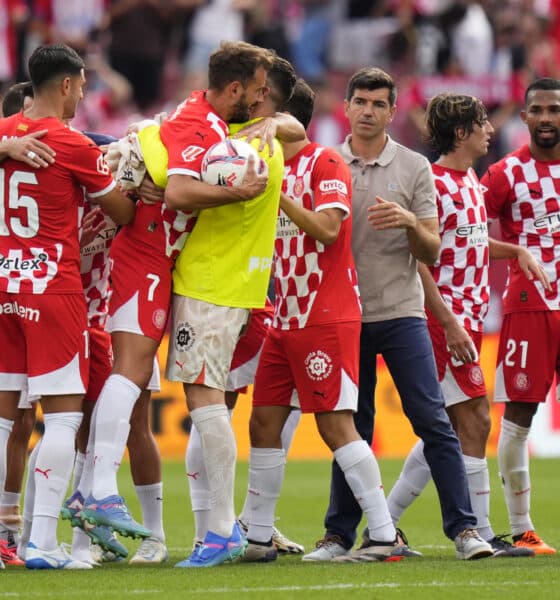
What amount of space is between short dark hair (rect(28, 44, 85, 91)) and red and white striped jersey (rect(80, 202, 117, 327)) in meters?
0.84

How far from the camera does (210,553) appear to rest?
6.62 m

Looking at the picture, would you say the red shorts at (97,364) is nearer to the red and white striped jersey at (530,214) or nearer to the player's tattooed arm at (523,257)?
the player's tattooed arm at (523,257)

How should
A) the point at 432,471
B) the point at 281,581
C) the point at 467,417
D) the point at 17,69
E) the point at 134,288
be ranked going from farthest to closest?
1. the point at 17,69
2. the point at 467,417
3. the point at 432,471
4. the point at 134,288
5. the point at 281,581

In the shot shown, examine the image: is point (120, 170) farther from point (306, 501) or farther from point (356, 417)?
point (306, 501)

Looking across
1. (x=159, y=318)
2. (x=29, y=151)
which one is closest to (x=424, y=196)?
(x=159, y=318)

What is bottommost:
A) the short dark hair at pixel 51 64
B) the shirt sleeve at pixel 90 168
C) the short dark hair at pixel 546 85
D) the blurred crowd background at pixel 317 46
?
the shirt sleeve at pixel 90 168

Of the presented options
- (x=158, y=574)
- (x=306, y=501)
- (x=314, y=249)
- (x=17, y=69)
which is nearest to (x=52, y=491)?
(x=158, y=574)

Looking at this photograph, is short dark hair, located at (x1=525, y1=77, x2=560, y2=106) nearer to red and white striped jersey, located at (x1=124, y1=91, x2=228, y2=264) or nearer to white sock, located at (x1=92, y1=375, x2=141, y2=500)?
red and white striped jersey, located at (x1=124, y1=91, x2=228, y2=264)

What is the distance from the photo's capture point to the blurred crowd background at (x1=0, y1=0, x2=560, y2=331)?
18828mm

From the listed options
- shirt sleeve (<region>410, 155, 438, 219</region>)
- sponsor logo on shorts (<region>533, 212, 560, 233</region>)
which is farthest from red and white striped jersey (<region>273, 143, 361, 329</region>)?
sponsor logo on shorts (<region>533, 212, 560, 233</region>)

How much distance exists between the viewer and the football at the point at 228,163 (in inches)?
254

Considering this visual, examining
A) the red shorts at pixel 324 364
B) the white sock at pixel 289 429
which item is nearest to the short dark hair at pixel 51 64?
the red shorts at pixel 324 364

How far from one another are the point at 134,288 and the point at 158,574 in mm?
1360

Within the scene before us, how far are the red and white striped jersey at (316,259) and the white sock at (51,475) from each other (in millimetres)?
1250
